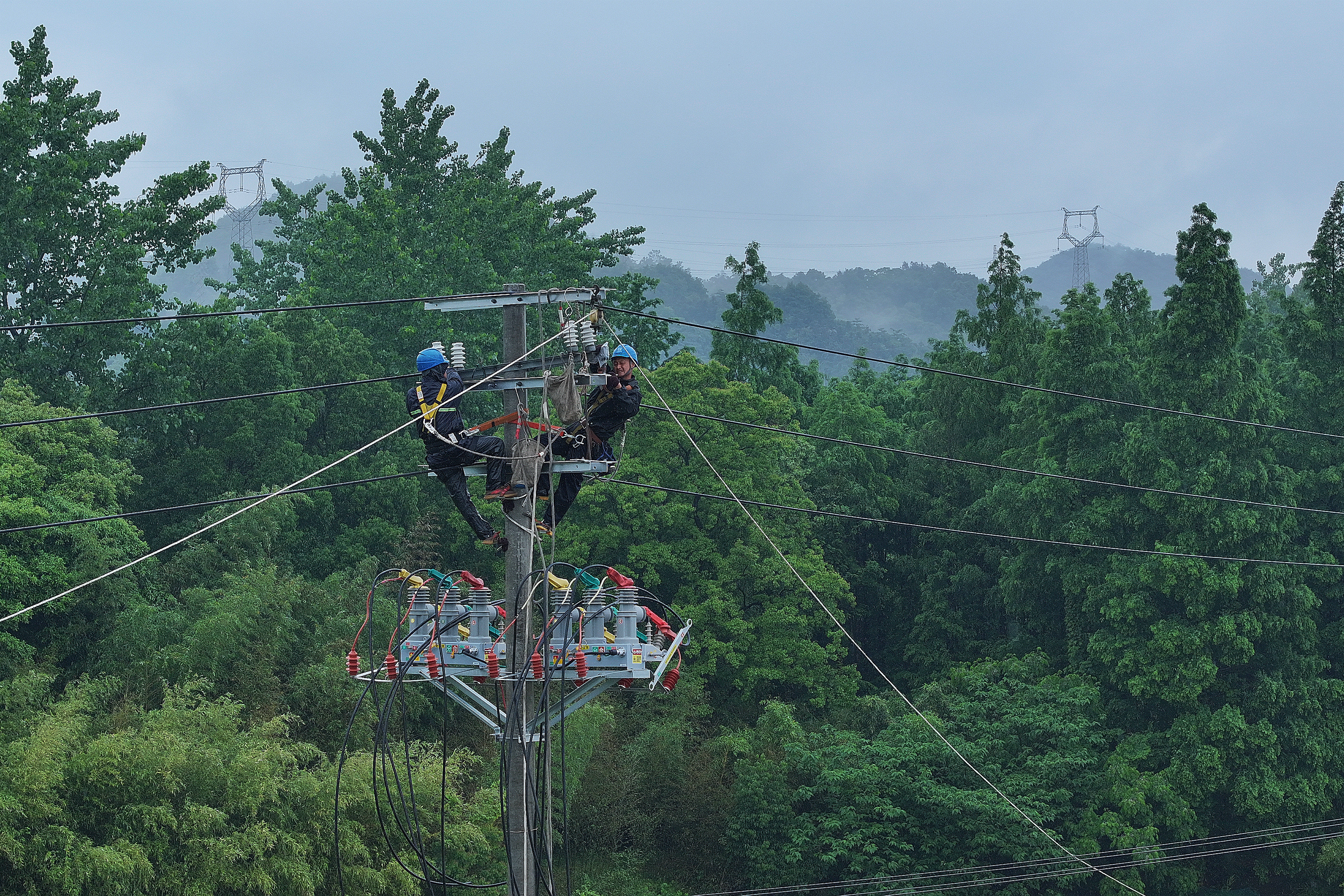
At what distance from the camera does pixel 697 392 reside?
129ft

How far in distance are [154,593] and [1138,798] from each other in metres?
21.2

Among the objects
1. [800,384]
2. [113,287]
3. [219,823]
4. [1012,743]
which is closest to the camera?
[219,823]

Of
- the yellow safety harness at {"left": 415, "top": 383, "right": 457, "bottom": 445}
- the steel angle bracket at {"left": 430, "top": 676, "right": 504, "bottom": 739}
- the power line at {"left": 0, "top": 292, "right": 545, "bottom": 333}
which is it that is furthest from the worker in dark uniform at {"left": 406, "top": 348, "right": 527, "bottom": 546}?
the steel angle bracket at {"left": 430, "top": 676, "right": 504, "bottom": 739}

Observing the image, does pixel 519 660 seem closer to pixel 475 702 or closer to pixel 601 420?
pixel 475 702

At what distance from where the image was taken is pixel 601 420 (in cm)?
1294

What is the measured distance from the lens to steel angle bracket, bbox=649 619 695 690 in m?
12.8

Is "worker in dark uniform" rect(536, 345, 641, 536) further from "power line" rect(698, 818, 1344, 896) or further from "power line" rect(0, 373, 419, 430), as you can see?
"power line" rect(698, 818, 1344, 896)

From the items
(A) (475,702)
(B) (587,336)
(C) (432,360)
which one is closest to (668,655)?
(A) (475,702)

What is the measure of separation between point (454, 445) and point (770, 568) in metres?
25.4

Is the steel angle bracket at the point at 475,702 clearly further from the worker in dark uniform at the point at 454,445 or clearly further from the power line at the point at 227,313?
the power line at the point at 227,313

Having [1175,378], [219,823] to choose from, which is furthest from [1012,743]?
[219,823]

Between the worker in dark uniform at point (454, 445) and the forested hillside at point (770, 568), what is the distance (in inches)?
461

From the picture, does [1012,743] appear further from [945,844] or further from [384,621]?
[384,621]

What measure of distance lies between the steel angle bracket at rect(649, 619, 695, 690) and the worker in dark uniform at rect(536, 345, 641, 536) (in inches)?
56.6
